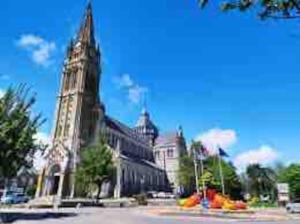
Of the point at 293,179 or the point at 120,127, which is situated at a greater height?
the point at 120,127

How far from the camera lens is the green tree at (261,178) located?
4286 inches

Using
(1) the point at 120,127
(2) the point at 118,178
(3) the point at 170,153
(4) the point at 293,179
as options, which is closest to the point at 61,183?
(2) the point at 118,178

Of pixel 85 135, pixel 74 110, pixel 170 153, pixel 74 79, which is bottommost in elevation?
pixel 85 135

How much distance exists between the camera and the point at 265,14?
268 inches

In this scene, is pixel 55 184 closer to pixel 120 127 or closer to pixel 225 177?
pixel 120 127

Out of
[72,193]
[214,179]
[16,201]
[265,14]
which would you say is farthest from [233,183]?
[265,14]

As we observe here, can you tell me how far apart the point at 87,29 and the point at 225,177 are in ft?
174

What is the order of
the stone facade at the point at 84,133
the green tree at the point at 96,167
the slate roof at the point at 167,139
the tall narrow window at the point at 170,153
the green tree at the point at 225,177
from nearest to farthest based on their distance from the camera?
the green tree at the point at 96,167
the stone facade at the point at 84,133
the green tree at the point at 225,177
the tall narrow window at the point at 170,153
the slate roof at the point at 167,139

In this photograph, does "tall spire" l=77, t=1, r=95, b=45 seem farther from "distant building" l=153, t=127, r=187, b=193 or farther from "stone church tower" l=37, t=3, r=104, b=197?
"distant building" l=153, t=127, r=187, b=193

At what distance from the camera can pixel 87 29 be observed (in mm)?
95375

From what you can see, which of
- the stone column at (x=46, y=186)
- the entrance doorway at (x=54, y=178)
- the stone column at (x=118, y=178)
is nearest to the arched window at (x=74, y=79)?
the stone column at (x=118, y=178)

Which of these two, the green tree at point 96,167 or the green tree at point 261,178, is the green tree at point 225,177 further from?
the green tree at point 96,167

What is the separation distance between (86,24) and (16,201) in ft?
183

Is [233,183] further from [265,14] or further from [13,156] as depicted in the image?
[265,14]
